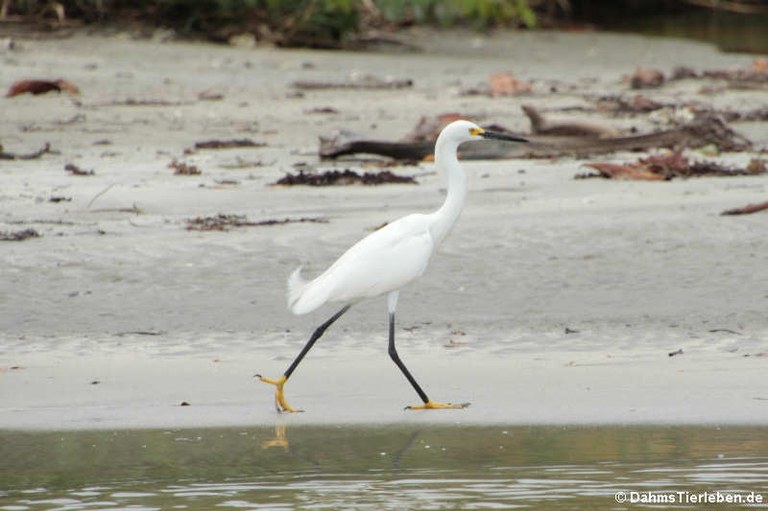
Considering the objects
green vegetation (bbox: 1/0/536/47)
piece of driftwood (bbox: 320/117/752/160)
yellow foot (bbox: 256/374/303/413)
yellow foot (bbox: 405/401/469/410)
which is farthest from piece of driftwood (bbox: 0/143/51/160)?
green vegetation (bbox: 1/0/536/47)

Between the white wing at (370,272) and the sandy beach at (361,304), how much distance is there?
0.40m

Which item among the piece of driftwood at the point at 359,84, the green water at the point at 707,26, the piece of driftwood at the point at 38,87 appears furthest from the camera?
the green water at the point at 707,26

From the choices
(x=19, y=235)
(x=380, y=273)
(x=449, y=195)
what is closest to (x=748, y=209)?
(x=449, y=195)

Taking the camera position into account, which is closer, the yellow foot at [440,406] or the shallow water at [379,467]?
the shallow water at [379,467]

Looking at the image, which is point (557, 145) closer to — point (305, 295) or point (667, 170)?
point (667, 170)

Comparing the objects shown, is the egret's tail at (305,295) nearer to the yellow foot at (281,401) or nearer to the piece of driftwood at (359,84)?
the yellow foot at (281,401)

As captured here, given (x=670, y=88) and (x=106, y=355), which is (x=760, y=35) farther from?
(x=106, y=355)

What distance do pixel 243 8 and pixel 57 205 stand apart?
9.49m

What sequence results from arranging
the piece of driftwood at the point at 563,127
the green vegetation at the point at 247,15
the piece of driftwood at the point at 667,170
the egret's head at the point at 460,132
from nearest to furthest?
1. the egret's head at the point at 460,132
2. the piece of driftwood at the point at 667,170
3. the piece of driftwood at the point at 563,127
4. the green vegetation at the point at 247,15

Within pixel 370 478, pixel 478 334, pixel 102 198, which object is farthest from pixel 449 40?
pixel 370 478

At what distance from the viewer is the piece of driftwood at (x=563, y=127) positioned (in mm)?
10641

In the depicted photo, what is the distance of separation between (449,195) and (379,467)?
5.62 ft

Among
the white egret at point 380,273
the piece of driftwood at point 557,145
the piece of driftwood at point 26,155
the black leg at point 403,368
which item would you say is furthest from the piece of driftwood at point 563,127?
the black leg at point 403,368

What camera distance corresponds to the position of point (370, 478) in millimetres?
4883
